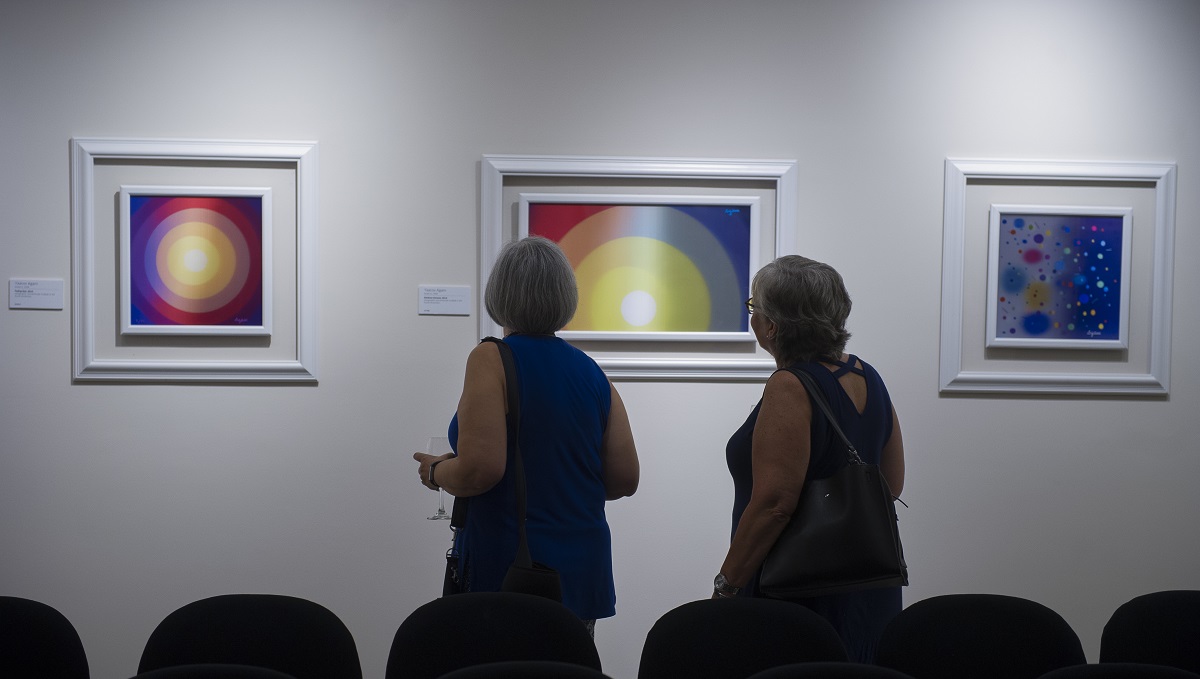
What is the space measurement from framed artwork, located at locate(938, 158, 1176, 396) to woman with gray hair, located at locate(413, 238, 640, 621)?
1659 millimetres

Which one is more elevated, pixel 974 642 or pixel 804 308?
pixel 804 308

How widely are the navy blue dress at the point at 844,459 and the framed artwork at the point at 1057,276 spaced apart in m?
1.40

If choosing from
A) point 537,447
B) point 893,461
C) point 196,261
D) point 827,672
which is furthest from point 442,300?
point 827,672

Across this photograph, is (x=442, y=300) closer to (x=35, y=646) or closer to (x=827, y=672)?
(x=35, y=646)

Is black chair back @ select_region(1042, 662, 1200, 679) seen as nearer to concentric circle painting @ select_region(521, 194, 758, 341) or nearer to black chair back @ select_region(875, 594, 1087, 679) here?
black chair back @ select_region(875, 594, 1087, 679)

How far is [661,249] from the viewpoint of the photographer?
300 centimetres

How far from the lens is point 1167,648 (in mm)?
1851

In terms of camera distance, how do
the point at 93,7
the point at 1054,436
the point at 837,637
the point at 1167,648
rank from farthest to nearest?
the point at 1054,436, the point at 93,7, the point at 1167,648, the point at 837,637

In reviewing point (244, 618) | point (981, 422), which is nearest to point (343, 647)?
point (244, 618)

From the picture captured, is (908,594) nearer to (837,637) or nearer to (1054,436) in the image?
(1054,436)

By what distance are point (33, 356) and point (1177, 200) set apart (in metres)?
4.08

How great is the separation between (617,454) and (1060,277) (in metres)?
1.95

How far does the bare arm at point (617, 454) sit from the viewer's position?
2.05 metres

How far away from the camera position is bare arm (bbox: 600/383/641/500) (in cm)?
205
